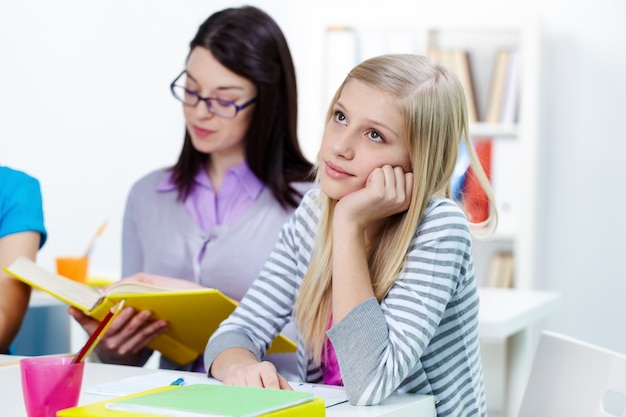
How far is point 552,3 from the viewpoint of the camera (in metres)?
4.38

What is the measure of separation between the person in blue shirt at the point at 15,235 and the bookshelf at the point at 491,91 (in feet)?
8.02

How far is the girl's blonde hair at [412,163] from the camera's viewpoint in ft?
4.87

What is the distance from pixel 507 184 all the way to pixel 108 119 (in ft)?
6.23

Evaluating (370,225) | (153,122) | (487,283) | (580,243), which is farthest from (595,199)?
(370,225)

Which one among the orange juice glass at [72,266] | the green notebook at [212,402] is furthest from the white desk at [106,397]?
the orange juice glass at [72,266]

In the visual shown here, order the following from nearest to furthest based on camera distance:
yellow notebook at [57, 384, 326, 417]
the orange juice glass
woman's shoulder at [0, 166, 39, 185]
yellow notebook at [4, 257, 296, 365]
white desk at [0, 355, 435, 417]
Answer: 1. yellow notebook at [57, 384, 326, 417]
2. white desk at [0, 355, 435, 417]
3. yellow notebook at [4, 257, 296, 365]
4. woman's shoulder at [0, 166, 39, 185]
5. the orange juice glass

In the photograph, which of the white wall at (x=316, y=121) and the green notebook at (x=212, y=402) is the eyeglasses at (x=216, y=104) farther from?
the white wall at (x=316, y=121)

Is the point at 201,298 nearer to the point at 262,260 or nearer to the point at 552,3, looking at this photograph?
the point at 262,260

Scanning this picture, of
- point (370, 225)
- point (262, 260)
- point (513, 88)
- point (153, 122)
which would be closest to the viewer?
point (370, 225)

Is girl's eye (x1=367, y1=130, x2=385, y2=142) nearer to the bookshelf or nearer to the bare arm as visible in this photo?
the bare arm

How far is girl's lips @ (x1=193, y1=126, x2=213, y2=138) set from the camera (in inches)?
83.0

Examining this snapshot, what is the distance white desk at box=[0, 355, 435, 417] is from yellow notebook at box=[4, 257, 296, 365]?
18 centimetres

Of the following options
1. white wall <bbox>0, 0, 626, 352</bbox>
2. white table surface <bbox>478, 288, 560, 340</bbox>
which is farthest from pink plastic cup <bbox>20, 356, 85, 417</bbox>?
white wall <bbox>0, 0, 626, 352</bbox>

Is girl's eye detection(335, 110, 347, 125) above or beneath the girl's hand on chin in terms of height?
above
